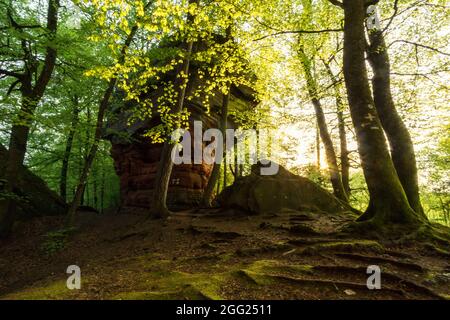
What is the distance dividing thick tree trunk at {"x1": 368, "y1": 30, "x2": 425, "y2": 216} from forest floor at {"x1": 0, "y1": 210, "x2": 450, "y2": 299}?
255 centimetres

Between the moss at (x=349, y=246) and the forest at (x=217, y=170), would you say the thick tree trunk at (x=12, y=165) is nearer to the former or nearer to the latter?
the forest at (x=217, y=170)

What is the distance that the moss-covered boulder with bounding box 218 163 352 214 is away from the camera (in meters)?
11.7

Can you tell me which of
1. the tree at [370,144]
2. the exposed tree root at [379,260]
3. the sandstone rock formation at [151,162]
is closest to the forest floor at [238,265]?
the exposed tree root at [379,260]

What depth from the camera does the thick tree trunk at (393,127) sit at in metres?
7.78

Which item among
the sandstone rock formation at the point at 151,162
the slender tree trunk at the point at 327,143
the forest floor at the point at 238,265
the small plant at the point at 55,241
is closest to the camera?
the forest floor at the point at 238,265

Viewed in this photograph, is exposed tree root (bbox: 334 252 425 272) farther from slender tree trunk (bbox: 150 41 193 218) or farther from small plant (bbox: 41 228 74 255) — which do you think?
small plant (bbox: 41 228 74 255)

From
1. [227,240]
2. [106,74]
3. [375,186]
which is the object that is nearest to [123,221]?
[227,240]

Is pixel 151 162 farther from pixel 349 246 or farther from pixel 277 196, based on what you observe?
pixel 349 246

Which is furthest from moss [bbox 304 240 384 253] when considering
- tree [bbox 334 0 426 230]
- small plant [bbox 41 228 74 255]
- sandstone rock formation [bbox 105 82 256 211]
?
sandstone rock formation [bbox 105 82 256 211]

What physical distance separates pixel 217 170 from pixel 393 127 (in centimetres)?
865

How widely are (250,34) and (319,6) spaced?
6.54 m

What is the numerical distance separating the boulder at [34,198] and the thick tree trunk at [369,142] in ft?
52.4

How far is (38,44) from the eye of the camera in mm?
10484

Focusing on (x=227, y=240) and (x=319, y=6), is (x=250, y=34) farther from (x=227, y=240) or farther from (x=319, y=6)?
(x=227, y=240)
